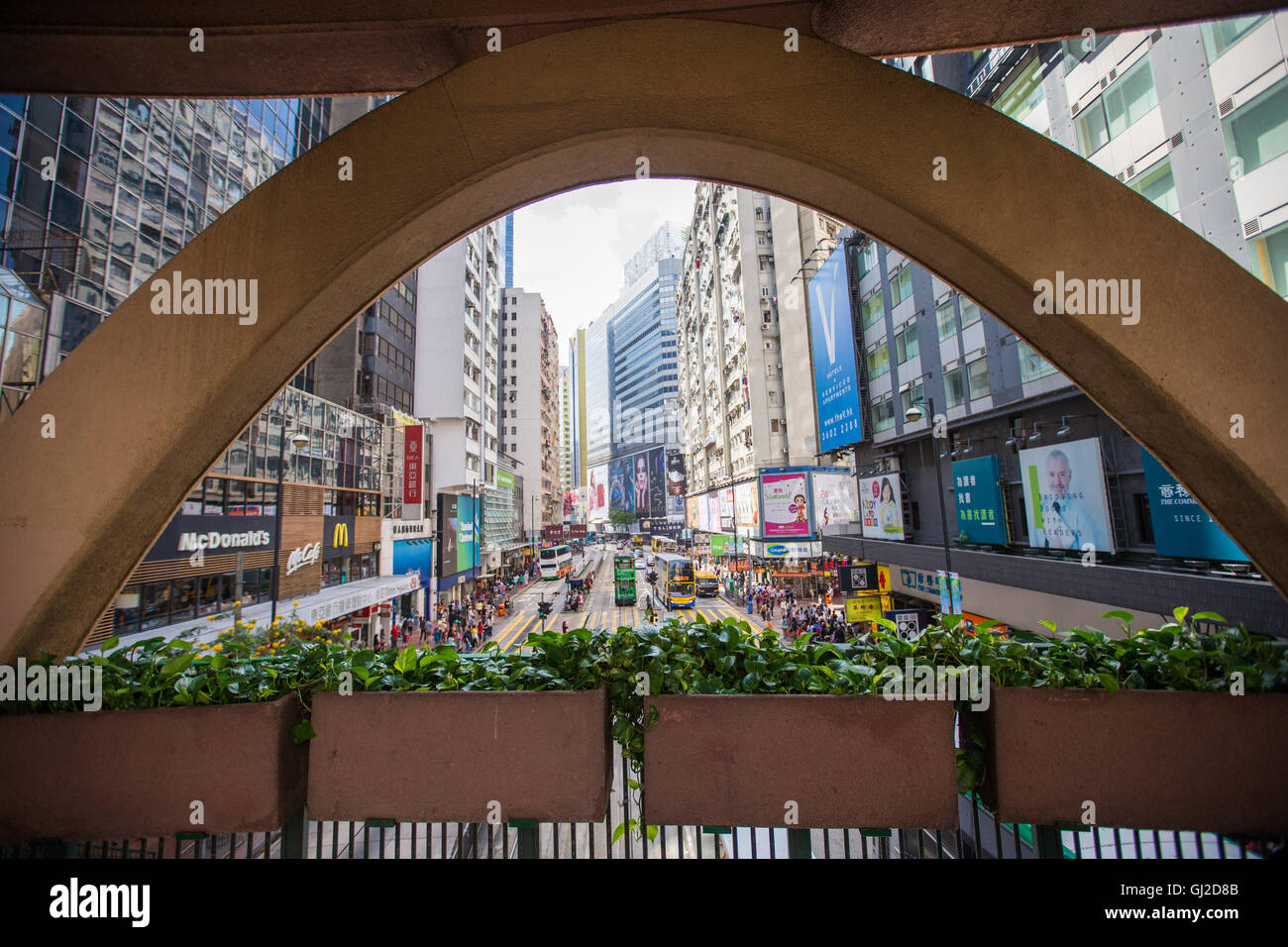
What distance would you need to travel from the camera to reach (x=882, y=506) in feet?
67.2

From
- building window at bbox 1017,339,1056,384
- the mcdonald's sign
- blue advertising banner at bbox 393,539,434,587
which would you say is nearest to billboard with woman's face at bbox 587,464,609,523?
blue advertising banner at bbox 393,539,434,587

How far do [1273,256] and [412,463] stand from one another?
1231 inches

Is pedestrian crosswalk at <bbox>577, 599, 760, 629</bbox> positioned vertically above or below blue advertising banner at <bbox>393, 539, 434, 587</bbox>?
below

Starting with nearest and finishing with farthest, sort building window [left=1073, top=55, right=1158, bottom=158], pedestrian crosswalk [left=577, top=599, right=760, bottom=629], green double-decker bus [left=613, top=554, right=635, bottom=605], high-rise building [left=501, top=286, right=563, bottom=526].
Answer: building window [left=1073, top=55, right=1158, bottom=158] < pedestrian crosswalk [left=577, top=599, right=760, bottom=629] < green double-decker bus [left=613, top=554, right=635, bottom=605] < high-rise building [left=501, top=286, right=563, bottom=526]

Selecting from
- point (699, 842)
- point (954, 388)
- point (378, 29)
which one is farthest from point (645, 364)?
point (699, 842)

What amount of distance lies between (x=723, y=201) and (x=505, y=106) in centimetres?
4461

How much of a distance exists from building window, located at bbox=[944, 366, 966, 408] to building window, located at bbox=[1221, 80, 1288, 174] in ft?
26.3

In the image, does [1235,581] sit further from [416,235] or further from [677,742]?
[416,235]

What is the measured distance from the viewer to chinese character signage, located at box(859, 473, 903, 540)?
19.3m

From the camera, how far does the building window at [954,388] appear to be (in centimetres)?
1633

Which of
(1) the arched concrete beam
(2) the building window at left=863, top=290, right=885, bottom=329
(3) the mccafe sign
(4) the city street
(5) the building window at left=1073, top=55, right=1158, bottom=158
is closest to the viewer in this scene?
(1) the arched concrete beam

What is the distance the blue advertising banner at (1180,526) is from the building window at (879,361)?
37.6 feet

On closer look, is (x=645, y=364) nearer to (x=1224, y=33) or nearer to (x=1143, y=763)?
(x=1224, y=33)

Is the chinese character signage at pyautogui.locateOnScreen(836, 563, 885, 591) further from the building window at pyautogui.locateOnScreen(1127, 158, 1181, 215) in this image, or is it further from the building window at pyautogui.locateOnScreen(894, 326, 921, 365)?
the building window at pyautogui.locateOnScreen(1127, 158, 1181, 215)
